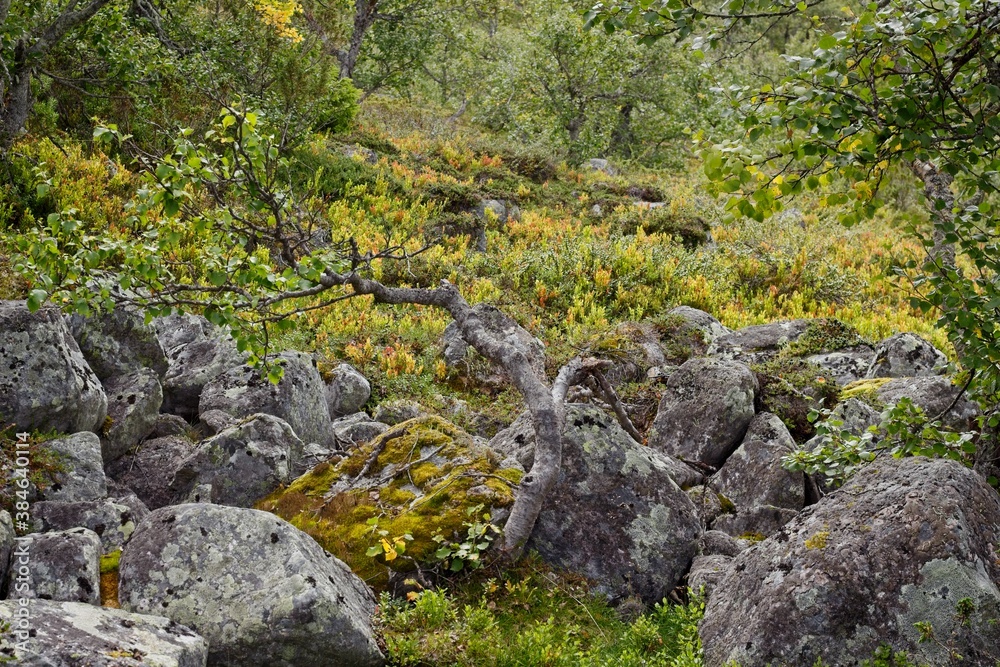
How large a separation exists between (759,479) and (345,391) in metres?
5.63

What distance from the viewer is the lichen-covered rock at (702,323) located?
1389 cm

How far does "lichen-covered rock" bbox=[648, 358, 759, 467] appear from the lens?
29.1 feet

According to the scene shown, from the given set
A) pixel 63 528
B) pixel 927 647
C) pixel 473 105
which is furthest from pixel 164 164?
pixel 473 105

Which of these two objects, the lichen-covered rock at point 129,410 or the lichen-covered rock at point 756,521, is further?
the lichen-covered rock at point 756,521

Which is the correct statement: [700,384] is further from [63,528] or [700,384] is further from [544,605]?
[63,528]

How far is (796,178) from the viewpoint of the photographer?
11.6 feet

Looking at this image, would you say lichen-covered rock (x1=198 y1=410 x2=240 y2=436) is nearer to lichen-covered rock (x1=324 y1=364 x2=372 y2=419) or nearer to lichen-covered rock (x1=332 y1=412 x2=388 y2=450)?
lichen-covered rock (x1=332 y1=412 x2=388 y2=450)

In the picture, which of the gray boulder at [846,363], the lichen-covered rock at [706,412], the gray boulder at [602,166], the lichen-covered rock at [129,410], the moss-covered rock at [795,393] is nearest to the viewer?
the lichen-covered rock at [129,410]

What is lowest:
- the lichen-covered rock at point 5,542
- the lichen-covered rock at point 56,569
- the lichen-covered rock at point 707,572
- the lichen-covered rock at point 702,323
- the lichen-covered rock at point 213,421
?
the lichen-covered rock at point 702,323

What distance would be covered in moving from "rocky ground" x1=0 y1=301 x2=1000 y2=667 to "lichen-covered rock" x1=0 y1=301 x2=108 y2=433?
18 millimetres

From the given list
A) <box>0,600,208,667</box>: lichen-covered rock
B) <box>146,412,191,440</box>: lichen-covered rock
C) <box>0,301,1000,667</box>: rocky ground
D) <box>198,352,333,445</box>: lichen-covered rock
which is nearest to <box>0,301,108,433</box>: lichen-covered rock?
<box>0,301,1000,667</box>: rocky ground

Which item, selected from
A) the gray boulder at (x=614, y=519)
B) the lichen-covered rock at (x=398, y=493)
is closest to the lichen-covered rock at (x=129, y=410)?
the lichen-covered rock at (x=398, y=493)

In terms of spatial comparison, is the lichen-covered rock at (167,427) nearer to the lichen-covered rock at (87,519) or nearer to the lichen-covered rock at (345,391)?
the lichen-covered rock at (87,519)

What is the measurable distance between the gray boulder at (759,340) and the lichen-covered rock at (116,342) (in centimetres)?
855
